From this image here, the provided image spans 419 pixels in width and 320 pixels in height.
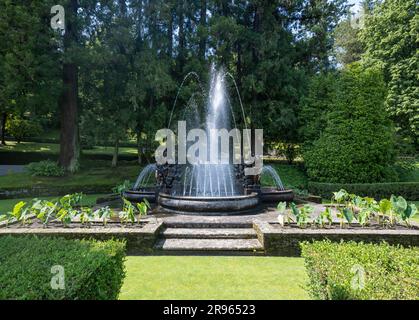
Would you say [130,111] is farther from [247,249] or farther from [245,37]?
[247,249]

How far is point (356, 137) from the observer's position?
17.6 meters

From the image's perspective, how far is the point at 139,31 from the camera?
21391 millimetres

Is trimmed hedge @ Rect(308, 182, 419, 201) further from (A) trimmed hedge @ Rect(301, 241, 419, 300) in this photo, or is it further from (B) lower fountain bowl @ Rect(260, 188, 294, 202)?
(A) trimmed hedge @ Rect(301, 241, 419, 300)

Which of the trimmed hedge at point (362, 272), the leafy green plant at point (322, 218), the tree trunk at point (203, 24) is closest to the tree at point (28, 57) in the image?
the tree trunk at point (203, 24)

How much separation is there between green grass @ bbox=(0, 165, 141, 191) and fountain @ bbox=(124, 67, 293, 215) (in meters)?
1.73

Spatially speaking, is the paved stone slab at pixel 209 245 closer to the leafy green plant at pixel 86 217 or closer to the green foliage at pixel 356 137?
the leafy green plant at pixel 86 217

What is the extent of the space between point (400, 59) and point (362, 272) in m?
26.0

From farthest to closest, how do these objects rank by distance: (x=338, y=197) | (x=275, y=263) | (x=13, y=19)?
(x=13, y=19) < (x=338, y=197) < (x=275, y=263)

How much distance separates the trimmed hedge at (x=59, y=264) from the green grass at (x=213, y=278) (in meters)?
0.89

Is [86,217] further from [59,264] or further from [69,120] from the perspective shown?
[69,120]

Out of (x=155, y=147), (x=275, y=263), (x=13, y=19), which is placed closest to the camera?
(x=275, y=263)

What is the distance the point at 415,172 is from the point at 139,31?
68.4ft
